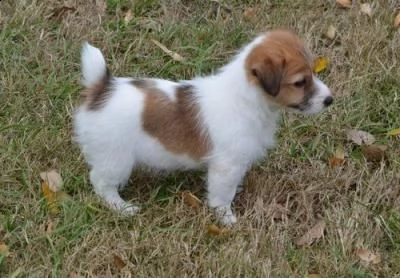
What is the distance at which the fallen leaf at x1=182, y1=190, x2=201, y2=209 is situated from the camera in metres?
4.37

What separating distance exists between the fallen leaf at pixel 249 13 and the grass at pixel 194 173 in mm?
34

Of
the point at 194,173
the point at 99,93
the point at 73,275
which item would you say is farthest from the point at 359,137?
the point at 73,275

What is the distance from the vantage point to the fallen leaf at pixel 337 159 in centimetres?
468

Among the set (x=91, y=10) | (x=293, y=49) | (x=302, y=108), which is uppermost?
(x=293, y=49)

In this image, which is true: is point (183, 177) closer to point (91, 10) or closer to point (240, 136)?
point (240, 136)

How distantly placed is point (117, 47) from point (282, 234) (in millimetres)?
2059

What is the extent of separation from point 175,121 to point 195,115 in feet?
0.35

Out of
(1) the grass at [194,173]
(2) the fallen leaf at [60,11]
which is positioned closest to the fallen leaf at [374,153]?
(1) the grass at [194,173]

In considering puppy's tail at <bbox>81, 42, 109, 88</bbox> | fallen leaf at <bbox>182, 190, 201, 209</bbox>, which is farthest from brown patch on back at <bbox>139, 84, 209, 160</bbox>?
fallen leaf at <bbox>182, 190, 201, 209</bbox>

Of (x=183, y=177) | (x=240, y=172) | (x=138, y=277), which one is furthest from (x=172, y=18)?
(x=138, y=277)

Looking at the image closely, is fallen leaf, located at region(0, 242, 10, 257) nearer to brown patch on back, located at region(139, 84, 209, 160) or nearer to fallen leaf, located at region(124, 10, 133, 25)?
Answer: brown patch on back, located at region(139, 84, 209, 160)

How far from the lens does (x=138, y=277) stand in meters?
3.97

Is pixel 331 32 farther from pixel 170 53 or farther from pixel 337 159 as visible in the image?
pixel 337 159

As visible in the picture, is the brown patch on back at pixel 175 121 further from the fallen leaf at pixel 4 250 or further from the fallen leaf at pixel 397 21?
the fallen leaf at pixel 397 21
